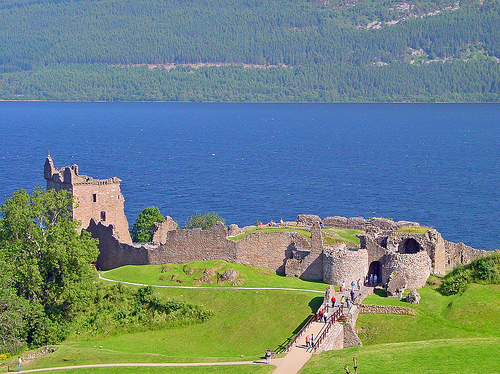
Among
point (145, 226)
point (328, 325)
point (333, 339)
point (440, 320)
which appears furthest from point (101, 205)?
point (440, 320)

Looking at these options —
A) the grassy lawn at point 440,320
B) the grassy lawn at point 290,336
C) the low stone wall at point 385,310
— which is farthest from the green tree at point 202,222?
the low stone wall at point 385,310

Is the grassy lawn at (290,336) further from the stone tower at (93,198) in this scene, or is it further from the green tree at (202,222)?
the green tree at (202,222)

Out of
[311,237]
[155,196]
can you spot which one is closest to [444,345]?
[311,237]

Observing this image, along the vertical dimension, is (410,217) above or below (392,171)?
below

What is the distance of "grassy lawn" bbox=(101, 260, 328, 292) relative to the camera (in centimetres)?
6775

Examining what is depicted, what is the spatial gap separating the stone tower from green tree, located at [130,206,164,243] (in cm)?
375

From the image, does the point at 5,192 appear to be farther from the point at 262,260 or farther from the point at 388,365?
the point at 388,365

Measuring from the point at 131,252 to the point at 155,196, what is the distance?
6564 cm

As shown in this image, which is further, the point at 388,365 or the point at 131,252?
the point at 131,252

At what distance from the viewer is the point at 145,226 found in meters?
88.1

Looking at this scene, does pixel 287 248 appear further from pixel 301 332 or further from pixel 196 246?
pixel 301 332

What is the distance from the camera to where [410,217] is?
411 ft

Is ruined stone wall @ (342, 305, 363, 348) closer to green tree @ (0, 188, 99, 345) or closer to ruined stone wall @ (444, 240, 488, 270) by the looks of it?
ruined stone wall @ (444, 240, 488, 270)

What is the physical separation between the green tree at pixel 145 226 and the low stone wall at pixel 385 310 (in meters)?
32.7
